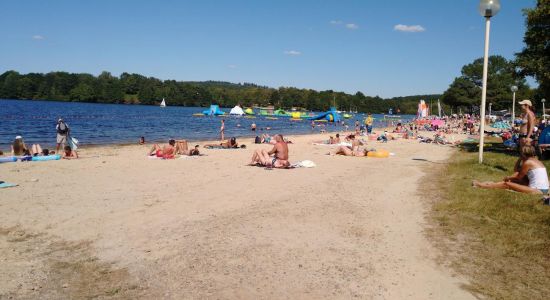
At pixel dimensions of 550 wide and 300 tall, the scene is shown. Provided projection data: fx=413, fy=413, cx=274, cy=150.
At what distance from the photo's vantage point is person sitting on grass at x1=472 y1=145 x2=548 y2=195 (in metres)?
8.21

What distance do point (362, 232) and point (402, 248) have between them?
79cm

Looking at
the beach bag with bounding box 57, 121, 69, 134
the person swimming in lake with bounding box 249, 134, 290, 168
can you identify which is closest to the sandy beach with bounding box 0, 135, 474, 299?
the person swimming in lake with bounding box 249, 134, 290, 168

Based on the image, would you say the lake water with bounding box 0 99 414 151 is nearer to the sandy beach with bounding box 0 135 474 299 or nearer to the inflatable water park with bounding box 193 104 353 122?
the inflatable water park with bounding box 193 104 353 122

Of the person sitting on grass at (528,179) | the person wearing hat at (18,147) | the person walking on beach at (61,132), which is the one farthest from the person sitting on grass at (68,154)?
the person sitting on grass at (528,179)

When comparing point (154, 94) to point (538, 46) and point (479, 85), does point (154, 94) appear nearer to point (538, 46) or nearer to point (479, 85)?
point (479, 85)

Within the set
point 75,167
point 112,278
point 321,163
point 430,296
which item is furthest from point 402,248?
point 75,167

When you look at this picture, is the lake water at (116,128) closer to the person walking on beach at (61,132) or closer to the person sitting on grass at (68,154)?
the person walking on beach at (61,132)

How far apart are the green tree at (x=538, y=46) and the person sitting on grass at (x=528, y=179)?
26.1 feet

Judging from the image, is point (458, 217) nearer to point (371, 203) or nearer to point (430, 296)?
point (371, 203)

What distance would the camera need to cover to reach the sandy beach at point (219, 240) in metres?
4.24

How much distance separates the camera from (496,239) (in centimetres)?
559

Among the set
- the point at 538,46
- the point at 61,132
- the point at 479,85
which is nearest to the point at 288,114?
the point at 479,85

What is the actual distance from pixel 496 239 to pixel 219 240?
3757mm

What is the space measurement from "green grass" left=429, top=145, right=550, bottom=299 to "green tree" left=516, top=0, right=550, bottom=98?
9.13 meters
